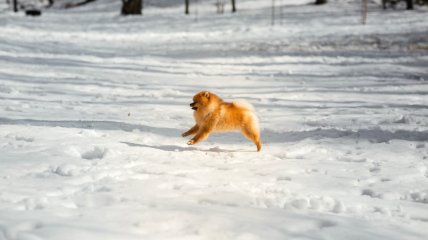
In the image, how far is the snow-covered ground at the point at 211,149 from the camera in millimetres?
3805

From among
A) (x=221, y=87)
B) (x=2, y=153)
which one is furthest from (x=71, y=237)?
(x=221, y=87)

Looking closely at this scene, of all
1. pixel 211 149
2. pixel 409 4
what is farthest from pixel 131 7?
pixel 211 149

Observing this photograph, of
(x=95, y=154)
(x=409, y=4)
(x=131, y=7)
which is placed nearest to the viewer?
(x=95, y=154)

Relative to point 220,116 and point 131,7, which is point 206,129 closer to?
point 220,116

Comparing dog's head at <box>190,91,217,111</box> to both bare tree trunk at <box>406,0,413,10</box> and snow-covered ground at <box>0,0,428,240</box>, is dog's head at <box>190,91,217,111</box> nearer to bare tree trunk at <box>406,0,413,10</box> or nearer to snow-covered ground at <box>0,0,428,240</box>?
snow-covered ground at <box>0,0,428,240</box>

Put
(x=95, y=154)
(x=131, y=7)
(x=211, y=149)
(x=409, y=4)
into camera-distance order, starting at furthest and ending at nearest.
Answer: (x=131, y=7)
(x=409, y=4)
(x=211, y=149)
(x=95, y=154)

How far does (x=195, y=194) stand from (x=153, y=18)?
98.1 ft

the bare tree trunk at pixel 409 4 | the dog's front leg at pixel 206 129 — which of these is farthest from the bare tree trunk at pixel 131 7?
the dog's front leg at pixel 206 129

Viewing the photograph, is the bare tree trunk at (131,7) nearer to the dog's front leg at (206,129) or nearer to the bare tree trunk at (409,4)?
the bare tree trunk at (409,4)

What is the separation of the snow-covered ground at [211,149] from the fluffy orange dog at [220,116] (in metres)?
0.29

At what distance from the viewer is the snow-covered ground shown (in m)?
3.80

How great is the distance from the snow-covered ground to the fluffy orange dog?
0.95 ft

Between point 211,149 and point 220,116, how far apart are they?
55cm

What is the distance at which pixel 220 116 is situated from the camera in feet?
19.9
